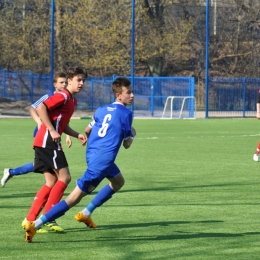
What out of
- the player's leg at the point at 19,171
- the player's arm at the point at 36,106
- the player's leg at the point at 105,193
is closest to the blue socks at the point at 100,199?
the player's leg at the point at 105,193

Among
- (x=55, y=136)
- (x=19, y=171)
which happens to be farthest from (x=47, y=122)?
(x=19, y=171)

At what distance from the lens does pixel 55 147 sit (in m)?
7.71

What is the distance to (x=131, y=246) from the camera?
6.88 meters

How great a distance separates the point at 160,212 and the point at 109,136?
7.08 ft

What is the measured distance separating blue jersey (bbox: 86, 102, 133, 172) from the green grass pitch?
2.45 ft

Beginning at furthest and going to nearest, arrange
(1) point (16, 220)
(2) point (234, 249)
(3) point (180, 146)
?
(3) point (180, 146), (1) point (16, 220), (2) point (234, 249)

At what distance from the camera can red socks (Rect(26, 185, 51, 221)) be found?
296 inches

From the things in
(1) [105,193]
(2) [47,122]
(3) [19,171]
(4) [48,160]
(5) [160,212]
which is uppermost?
(2) [47,122]

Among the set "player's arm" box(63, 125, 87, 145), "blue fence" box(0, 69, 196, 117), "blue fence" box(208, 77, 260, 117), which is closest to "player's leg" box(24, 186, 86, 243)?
"player's arm" box(63, 125, 87, 145)

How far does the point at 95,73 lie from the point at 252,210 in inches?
1404

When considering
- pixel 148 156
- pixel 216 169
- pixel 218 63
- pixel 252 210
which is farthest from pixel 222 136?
pixel 218 63

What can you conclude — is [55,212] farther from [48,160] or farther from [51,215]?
[48,160]

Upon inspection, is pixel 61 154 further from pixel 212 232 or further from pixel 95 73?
pixel 95 73

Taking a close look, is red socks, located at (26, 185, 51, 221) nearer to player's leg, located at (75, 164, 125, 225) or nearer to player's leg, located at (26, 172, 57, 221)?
player's leg, located at (26, 172, 57, 221)
